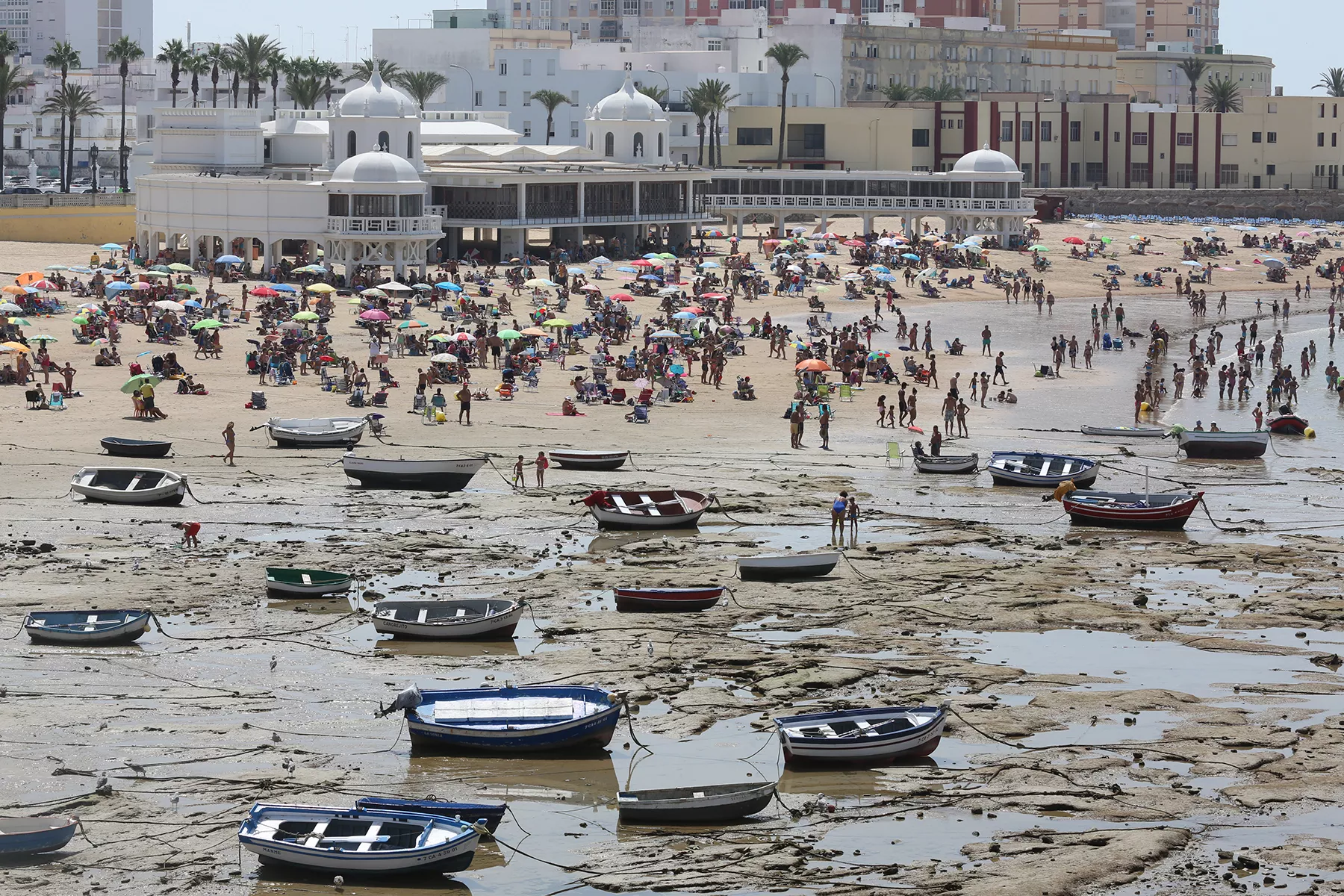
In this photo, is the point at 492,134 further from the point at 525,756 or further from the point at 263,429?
the point at 525,756

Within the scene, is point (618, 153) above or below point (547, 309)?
above

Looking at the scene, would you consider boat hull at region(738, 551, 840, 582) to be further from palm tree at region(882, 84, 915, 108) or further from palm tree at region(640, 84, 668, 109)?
palm tree at region(882, 84, 915, 108)

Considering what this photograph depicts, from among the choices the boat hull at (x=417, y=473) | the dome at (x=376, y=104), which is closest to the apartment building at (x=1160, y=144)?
the dome at (x=376, y=104)

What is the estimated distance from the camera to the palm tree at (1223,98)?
145500 mm

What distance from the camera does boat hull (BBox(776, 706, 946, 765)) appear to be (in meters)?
26.6

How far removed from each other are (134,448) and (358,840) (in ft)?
81.1

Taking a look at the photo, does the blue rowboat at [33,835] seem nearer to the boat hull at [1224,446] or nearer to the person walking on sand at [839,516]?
the person walking on sand at [839,516]

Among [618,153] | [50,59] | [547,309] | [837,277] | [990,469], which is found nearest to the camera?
[990,469]

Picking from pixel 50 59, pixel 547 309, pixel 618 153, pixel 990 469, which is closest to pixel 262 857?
pixel 990 469

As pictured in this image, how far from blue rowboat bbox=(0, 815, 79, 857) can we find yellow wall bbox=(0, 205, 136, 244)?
242 ft

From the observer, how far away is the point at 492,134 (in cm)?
10350

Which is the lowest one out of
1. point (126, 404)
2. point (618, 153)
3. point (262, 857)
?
point (262, 857)

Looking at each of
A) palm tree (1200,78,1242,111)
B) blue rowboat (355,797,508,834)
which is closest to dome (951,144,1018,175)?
palm tree (1200,78,1242,111)

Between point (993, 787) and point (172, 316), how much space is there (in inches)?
1800
